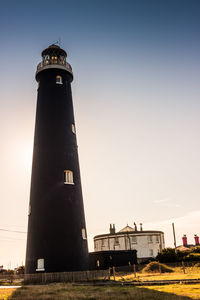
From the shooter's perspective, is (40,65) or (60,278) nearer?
(60,278)

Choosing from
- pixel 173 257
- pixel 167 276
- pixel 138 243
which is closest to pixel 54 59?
pixel 167 276

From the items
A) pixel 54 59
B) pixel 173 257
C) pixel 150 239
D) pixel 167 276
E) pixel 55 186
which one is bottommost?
pixel 167 276

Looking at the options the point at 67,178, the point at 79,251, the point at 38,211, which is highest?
the point at 67,178

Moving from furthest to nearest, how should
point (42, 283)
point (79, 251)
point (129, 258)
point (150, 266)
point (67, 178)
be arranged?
point (129, 258)
point (150, 266)
point (67, 178)
point (79, 251)
point (42, 283)

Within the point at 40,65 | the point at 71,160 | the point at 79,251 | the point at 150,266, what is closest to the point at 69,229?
the point at 79,251

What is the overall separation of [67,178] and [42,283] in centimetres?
899

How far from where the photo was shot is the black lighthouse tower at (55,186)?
2427cm

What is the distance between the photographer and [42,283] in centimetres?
2280

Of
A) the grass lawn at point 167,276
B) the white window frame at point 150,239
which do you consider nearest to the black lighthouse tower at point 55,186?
the grass lawn at point 167,276

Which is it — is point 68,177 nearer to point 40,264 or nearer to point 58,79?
point 40,264

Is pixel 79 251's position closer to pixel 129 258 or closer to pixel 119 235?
pixel 129 258

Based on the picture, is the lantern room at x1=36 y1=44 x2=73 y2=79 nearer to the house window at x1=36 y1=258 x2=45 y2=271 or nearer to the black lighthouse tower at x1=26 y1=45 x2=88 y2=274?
the black lighthouse tower at x1=26 y1=45 x2=88 y2=274

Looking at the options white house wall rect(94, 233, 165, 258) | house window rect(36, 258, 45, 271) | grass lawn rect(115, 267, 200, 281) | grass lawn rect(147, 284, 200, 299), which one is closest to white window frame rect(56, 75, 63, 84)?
house window rect(36, 258, 45, 271)

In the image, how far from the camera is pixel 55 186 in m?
25.9
